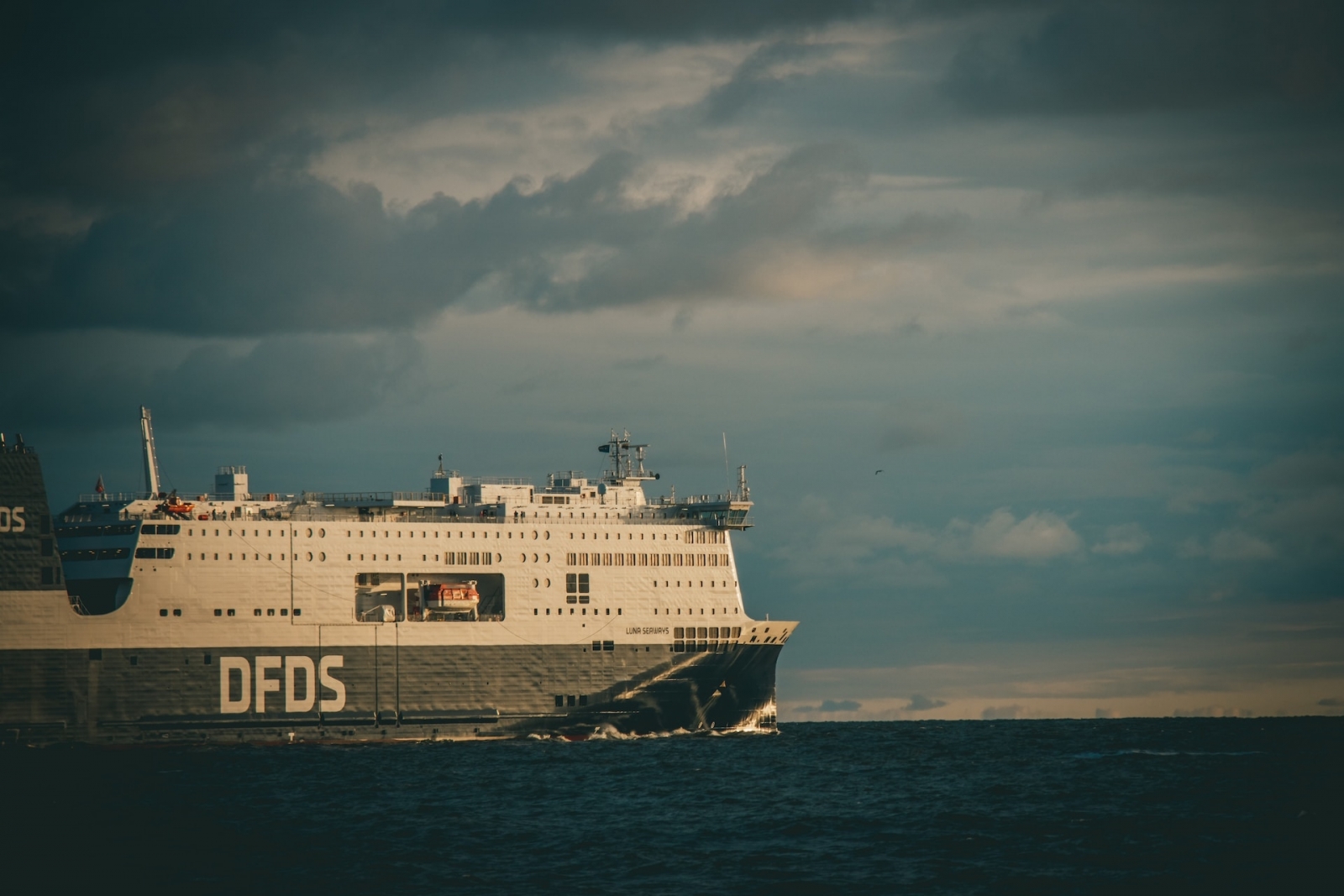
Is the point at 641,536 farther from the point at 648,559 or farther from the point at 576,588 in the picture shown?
the point at 576,588

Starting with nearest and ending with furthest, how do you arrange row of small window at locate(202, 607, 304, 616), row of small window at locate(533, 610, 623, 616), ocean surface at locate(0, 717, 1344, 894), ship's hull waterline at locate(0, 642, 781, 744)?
ocean surface at locate(0, 717, 1344, 894)
ship's hull waterline at locate(0, 642, 781, 744)
row of small window at locate(202, 607, 304, 616)
row of small window at locate(533, 610, 623, 616)

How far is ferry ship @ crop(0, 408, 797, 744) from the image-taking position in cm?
6669

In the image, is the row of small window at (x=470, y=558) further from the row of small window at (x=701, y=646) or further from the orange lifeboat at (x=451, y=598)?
the row of small window at (x=701, y=646)

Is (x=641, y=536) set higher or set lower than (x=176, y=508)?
lower

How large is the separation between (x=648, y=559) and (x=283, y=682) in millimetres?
19175

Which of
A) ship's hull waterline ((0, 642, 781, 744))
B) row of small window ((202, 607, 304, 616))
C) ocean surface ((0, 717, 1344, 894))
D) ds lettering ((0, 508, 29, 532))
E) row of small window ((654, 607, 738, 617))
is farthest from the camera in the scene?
row of small window ((654, 607, 738, 617))

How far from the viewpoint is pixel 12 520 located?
66250 millimetres

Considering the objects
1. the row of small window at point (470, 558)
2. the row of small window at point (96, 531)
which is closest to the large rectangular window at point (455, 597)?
the row of small window at point (470, 558)

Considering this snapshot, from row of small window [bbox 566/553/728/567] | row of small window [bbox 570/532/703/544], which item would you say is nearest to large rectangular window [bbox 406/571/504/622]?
row of small window [bbox 566/553/728/567]

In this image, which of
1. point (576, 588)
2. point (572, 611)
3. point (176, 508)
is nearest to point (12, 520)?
point (176, 508)

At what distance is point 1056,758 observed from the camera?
247 ft

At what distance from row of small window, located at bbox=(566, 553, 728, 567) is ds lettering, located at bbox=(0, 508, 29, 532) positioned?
25.3 m

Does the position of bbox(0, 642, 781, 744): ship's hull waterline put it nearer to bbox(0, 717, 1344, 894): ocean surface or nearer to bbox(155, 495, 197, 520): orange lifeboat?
bbox(0, 717, 1344, 894): ocean surface

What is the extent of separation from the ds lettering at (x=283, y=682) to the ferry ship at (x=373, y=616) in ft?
0.28
